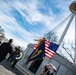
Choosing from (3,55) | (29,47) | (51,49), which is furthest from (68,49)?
(3,55)

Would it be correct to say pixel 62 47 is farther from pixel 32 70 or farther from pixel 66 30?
pixel 66 30

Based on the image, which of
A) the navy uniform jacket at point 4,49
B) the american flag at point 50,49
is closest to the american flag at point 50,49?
the american flag at point 50,49

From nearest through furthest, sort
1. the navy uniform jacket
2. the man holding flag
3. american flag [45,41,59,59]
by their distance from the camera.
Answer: the navy uniform jacket < the man holding flag < american flag [45,41,59,59]

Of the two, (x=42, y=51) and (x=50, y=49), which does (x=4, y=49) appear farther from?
(x=50, y=49)

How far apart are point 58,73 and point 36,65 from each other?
3.28 metres

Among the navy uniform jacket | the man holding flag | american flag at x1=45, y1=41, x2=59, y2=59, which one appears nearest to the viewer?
the navy uniform jacket

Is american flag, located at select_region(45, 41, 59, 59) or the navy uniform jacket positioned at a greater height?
american flag, located at select_region(45, 41, 59, 59)

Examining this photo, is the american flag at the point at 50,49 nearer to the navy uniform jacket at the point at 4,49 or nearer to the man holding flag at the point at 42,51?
the man holding flag at the point at 42,51

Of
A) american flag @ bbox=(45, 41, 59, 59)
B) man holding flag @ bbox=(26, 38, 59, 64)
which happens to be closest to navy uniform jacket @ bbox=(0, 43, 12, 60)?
man holding flag @ bbox=(26, 38, 59, 64)

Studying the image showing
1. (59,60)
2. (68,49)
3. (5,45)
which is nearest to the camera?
(5,45)

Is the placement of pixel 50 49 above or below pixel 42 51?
above

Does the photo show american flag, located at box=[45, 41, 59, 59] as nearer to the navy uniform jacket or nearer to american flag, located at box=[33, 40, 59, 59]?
american flag, located at box=[33, 40, 59, 59]

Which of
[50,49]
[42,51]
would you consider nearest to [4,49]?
[42,51]

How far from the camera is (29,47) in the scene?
24.7m
